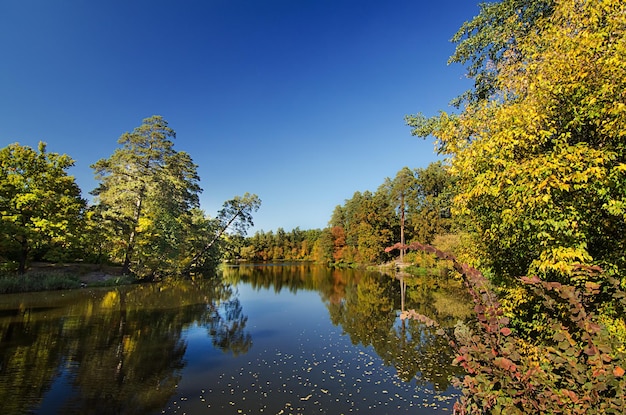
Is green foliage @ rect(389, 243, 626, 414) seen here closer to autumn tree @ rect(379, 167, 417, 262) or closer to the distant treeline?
the distant treeline

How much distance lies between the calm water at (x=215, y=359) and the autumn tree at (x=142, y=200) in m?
10.4

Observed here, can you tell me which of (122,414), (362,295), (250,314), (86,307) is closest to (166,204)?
(86,307)

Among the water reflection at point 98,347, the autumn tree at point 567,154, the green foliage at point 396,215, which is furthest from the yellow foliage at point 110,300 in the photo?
the green foliage at point 396,215

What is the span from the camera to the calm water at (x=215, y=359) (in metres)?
7.46

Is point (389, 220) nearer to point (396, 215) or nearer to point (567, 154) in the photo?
point (396, 215)

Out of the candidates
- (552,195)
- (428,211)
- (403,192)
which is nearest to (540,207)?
(552,195)

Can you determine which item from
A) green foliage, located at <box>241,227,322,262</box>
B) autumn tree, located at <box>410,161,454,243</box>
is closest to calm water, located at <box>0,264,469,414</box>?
autumn tree, located at <box>410,161,454,243</box>

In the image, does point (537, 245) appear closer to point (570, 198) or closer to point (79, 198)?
point (570, 198)

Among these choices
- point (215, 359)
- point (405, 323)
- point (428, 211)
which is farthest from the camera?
point (428, 211)

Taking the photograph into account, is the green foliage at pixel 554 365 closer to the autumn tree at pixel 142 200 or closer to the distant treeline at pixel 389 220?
the autumn tree at pixel 142 200

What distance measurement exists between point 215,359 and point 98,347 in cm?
411

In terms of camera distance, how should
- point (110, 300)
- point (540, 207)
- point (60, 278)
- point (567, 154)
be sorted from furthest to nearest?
1. point (60, 278)
2. point (110, 300)
3. point (540, 207)
4. point (567, 154)

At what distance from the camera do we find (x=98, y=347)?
35.9 ft

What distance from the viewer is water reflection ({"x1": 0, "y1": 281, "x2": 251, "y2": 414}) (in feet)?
24.4
